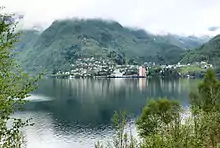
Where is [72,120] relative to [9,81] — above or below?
below

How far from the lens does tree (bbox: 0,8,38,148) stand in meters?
14.4

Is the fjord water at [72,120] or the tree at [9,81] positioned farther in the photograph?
the fjord water at [72,120]

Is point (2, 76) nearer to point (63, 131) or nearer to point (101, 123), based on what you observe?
point (63, 131)

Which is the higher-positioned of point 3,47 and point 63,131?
point 3,47

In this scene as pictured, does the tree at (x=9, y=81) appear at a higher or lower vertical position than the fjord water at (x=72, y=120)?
higher

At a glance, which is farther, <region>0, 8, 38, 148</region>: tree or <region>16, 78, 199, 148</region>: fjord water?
<region>16, 78, 199, 148</region>: fjord water

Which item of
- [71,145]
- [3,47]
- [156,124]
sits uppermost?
[3,47]

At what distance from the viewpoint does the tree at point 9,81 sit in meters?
14.4

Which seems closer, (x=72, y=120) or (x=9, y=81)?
(x=9, y=81)

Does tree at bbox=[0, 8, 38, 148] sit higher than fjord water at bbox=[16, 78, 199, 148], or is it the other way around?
tree at bbox=[0, 8, 38, 148]

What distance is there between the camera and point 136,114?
411 ft

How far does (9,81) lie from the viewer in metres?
15.1

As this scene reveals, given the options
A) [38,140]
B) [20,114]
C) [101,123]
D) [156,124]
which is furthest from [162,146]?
[20,114]

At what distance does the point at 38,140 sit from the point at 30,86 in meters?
84.2
